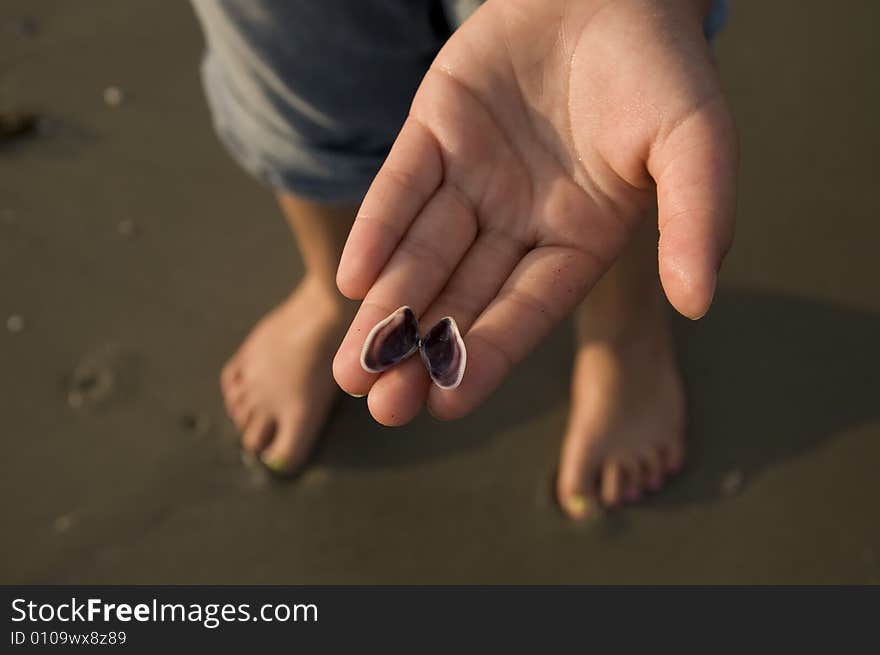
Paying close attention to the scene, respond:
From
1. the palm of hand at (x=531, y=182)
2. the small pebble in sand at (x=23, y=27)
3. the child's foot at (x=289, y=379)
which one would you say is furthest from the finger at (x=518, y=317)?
the small pebble in sand at (x=23, y=27)

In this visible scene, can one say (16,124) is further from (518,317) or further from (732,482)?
(732,482)

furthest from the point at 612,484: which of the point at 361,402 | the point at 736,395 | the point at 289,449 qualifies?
the point at 289,449

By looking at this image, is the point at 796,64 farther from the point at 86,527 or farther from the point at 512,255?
the point at 86,527

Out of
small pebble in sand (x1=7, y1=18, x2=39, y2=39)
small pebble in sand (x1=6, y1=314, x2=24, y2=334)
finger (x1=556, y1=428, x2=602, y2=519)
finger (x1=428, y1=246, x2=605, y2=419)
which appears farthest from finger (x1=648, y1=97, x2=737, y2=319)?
small pebble in sand (x1=7, y1=18, x2=39, y2=39)

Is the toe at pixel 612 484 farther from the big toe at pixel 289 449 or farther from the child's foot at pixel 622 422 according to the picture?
the big toe at pixel 289 449

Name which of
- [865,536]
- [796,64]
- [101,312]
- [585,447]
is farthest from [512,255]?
[796,64]

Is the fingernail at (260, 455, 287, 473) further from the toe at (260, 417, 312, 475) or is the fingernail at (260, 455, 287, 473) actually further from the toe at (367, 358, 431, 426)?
the toe at (367, 358, 431, 426)
